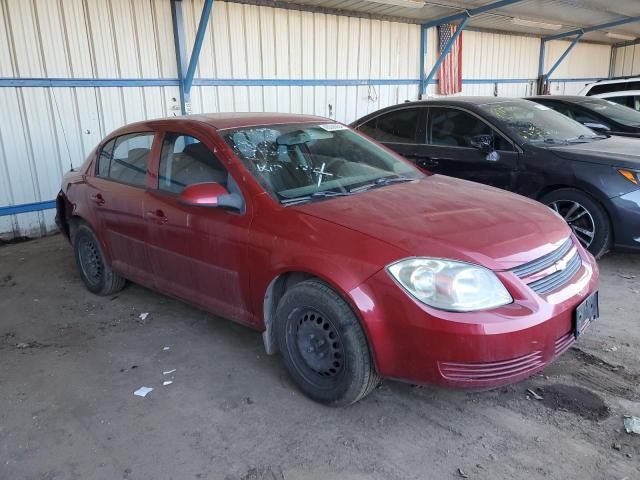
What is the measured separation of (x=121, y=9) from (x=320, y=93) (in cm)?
395

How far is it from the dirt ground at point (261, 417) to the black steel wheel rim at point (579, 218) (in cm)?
103

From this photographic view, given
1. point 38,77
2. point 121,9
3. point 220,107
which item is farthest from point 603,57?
point 38,77

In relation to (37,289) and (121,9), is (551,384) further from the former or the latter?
(121,9)

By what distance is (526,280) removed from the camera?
2490 millimetres

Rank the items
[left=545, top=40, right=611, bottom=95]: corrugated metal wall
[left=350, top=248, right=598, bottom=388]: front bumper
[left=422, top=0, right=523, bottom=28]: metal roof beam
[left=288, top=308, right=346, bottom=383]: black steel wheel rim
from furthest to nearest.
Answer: [left=545, top=40, right=611, bottom=95]: corrugated metal wall → [left=422, top=0, right=523, bottom=28]: metal roof beam → [left=288, top=308, right=346, bottom=383]: black steel wheel rim → [left=350, top=248, right=598, bottom=388]: front bumper

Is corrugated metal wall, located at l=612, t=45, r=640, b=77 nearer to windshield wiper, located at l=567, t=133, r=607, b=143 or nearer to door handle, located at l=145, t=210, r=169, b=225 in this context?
windshield wiper, located at l=567, t=133, r=607, b=143

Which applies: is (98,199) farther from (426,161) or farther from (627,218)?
(627,218)

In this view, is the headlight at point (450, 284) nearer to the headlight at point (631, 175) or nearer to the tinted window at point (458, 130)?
the headlight at point (631, 175)

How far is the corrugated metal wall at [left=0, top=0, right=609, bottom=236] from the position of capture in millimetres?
6605

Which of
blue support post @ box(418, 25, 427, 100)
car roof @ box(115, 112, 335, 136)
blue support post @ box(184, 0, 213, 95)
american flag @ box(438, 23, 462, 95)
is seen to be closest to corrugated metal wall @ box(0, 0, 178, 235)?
blue support post @ box(184, 0, 213, 95)

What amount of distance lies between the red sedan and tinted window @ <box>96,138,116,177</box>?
176 mm

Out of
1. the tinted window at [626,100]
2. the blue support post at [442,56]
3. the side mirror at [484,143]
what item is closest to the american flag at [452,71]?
the blue support post at [442,56]

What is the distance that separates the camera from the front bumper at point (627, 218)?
452 cm

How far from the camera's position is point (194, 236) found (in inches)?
131
